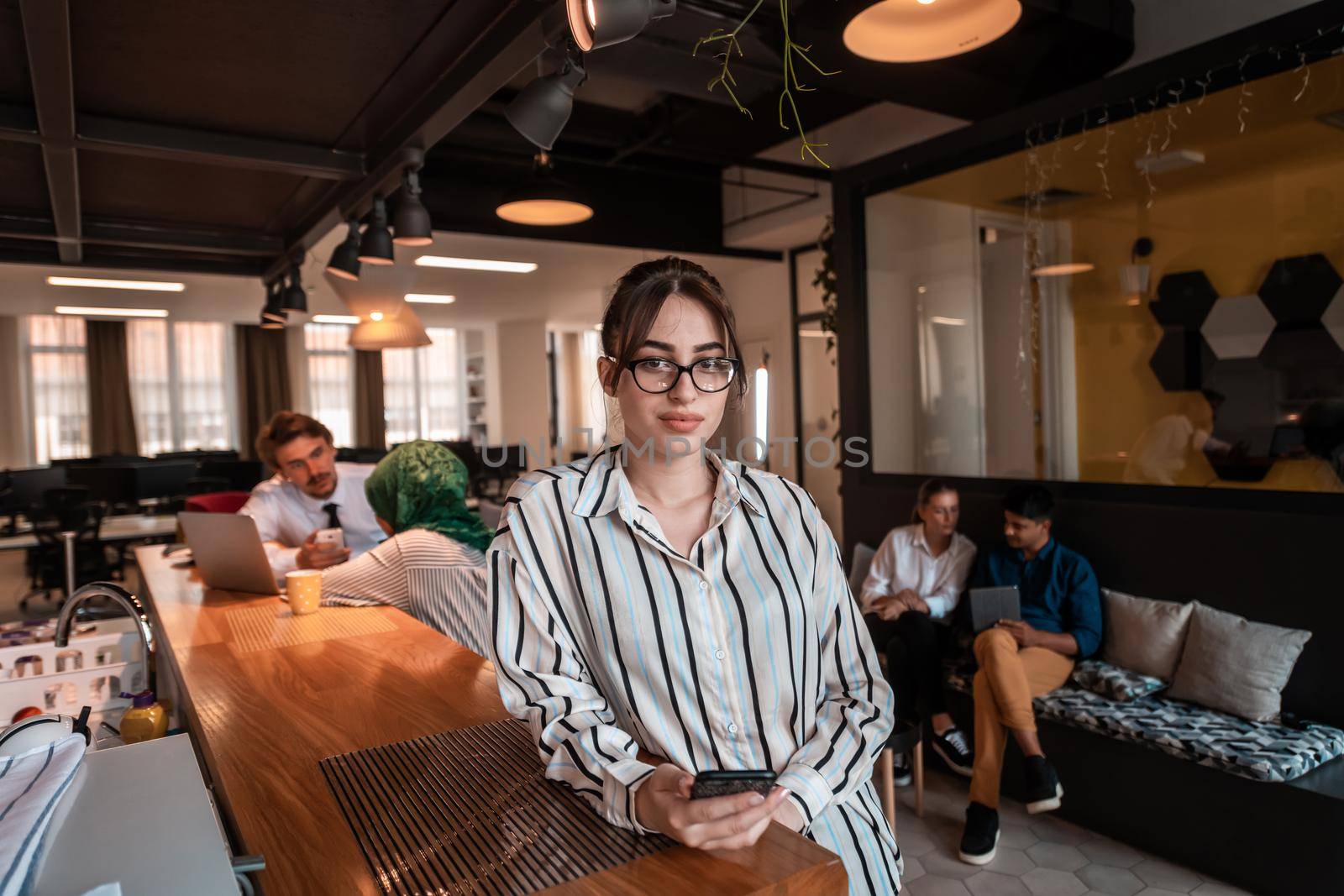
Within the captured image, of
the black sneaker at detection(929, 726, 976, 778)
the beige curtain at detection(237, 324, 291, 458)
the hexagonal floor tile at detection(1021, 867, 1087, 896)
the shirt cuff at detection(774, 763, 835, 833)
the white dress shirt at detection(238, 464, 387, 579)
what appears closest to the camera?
the shirt cuff at detection(774, 763, 835, 833)

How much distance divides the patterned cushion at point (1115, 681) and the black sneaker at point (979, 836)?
2.11 feet

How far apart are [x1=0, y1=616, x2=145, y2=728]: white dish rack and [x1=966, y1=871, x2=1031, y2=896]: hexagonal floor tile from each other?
236 centimetres

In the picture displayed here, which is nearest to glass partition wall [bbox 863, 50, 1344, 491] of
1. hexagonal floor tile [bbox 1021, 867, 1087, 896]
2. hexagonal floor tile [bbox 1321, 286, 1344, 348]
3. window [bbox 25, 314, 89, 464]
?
hexagonal floor tile [bbox 1321, 286, 1344, 348]

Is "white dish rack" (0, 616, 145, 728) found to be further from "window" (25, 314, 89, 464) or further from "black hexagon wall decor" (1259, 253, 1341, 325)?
"window" (25, 314, 89, 464)

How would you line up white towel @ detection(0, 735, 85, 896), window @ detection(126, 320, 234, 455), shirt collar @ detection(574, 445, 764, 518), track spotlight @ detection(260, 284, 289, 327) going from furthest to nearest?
window @ detection(126, 320, 234, 455), track spotlight @ detection(260, 284, 289, 327), shirt collar @ detection(574, 445, 764, 518), white towel @ detection(0, 735, 85, 896)

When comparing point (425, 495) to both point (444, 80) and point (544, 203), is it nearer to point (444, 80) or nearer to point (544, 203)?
point (444, 80)

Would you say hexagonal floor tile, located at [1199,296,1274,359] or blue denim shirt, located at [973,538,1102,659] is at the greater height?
hexagonal floor tile, located at [1199,296,1274,359]

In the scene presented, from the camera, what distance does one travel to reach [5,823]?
0.76 meters

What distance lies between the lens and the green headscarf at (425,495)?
2.53m

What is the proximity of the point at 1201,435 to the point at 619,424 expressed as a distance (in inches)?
112

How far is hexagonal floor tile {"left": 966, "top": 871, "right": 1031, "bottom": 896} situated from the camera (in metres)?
2.58

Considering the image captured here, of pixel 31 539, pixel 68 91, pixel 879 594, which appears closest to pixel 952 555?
pixel 879 594

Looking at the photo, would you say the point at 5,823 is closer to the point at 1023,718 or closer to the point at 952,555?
the point at 1023,718

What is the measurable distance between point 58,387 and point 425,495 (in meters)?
12.7
